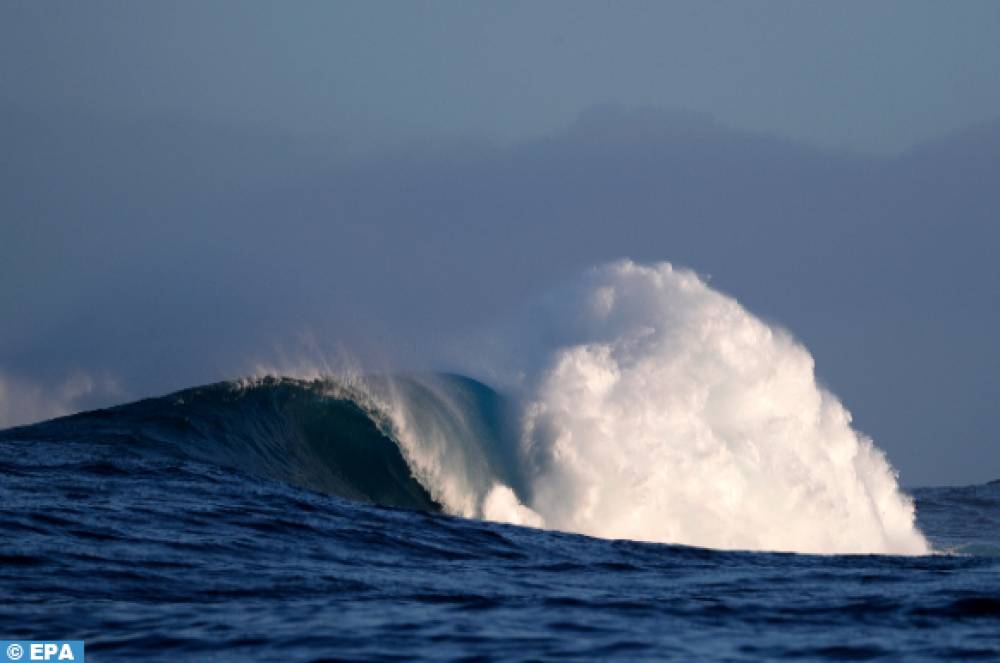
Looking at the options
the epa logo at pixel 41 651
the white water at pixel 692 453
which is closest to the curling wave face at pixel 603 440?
the white water at pixel 692 453

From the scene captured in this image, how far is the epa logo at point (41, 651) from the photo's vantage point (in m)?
6.79

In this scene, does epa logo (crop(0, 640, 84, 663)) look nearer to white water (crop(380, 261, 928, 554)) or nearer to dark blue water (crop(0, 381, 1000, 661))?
dark blue water (crop(0, 381, 1000, 661))

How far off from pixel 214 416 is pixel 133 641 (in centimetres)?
1182

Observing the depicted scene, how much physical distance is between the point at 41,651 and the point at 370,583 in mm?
3274

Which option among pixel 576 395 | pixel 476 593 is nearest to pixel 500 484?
pixel 576 395

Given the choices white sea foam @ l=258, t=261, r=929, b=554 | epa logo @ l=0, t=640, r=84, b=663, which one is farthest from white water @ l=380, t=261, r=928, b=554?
epa logo @ l=0, t=640, r=84, b=663

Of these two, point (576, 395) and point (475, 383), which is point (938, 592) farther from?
point (475, 383)

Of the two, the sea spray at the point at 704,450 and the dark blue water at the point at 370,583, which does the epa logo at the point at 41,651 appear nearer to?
the dark blue water at the point at 370,583

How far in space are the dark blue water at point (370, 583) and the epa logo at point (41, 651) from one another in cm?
12

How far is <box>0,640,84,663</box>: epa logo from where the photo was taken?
6.79 meters

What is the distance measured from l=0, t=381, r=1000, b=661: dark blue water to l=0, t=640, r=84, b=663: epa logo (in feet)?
0.40

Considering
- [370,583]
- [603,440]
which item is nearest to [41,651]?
[370,583]

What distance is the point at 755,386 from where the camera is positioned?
71.1 feet

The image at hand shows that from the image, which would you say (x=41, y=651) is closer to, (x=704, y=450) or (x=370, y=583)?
(x=370, y=583)
